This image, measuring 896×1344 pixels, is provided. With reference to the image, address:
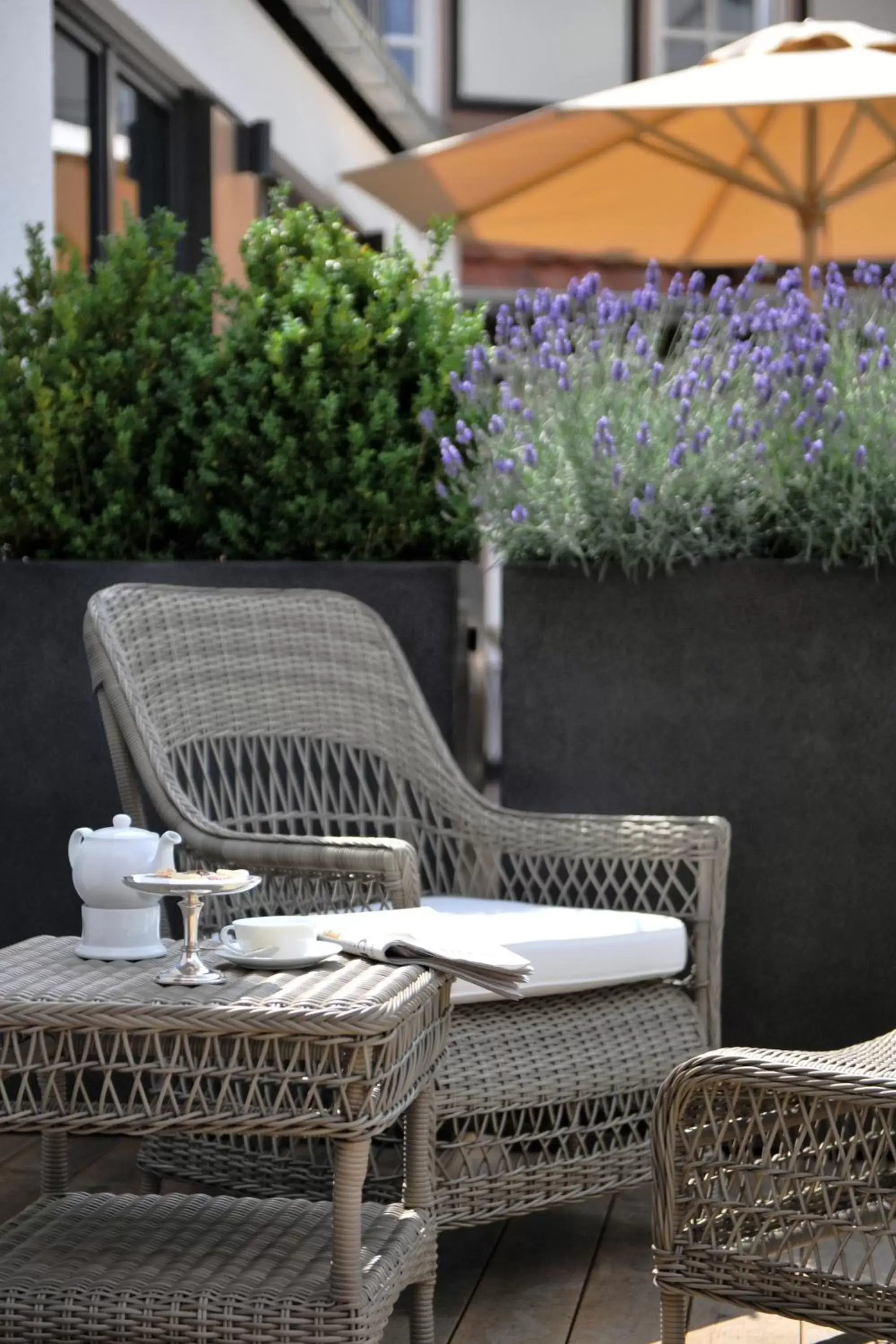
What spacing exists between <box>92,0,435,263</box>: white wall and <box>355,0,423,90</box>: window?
8.05ft

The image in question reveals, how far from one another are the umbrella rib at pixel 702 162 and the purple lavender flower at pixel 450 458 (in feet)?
7.02

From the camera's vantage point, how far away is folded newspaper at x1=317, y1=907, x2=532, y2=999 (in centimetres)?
198

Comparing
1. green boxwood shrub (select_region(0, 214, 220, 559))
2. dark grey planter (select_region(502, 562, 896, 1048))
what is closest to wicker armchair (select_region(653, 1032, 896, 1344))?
dark grey planter (select_region(502, 562, 896, 1048))

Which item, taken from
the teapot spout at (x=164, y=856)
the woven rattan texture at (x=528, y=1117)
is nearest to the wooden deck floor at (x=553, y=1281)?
the woven rattan texture at (x=528, y=1117)

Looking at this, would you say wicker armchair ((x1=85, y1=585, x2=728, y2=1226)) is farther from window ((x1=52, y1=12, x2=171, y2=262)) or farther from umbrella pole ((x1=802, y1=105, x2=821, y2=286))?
umbrella pole ((x1=802, y1=105, x2=821, y2=286))

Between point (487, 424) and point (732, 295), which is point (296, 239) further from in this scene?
point (732, 295)

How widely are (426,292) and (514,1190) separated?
5.94ft

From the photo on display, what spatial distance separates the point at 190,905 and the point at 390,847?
21.5 inches

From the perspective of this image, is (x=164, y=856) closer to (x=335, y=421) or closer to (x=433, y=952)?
(x=433, y=952)

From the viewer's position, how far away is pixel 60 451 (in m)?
3.42

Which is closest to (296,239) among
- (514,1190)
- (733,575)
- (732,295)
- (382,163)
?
(732,295)

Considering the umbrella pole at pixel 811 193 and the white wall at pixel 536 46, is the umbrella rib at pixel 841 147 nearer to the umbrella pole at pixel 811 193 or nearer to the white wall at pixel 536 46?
the umbrella pole at pixel 811 193

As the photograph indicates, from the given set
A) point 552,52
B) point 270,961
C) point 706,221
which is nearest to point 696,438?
point 270,961

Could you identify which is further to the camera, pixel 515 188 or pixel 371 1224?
pixel 515 188
